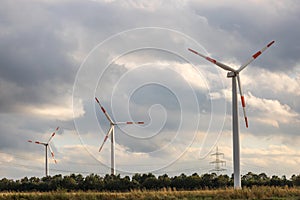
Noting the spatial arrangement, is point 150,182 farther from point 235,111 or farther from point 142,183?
point 235,111

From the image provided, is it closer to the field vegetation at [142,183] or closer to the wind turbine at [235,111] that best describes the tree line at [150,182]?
the field vegetation at [142,183]

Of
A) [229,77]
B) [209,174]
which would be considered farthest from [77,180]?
[229,77]

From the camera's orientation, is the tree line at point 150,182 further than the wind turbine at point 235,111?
Yes

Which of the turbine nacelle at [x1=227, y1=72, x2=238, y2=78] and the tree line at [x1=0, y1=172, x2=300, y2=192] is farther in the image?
the tree line at [x1=0, y1=172, x2=300, y2=192]

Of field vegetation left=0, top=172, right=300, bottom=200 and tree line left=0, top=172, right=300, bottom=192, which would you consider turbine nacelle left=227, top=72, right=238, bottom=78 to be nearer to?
field vegetation left=0, top=172, right=300, bottom=200

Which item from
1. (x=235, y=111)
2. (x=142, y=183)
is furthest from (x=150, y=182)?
(x=235, y=111)

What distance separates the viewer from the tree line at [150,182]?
8850 centimetres

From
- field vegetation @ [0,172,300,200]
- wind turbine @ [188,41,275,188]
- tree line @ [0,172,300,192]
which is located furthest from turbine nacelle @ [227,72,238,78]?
tree line @ [0,172,300,192]

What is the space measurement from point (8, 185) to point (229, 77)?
6202 centimetres

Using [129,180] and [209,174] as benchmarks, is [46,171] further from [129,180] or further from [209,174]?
[209,174]

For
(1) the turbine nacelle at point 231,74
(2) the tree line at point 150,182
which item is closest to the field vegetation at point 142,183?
(2) the tree line at point 150,182

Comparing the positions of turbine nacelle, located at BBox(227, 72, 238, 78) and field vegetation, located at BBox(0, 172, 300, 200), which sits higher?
turbine nacelle, located at BBox(227, 72, 238, 78)

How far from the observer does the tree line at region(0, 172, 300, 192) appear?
290 feet

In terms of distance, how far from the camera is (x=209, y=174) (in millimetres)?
94125
